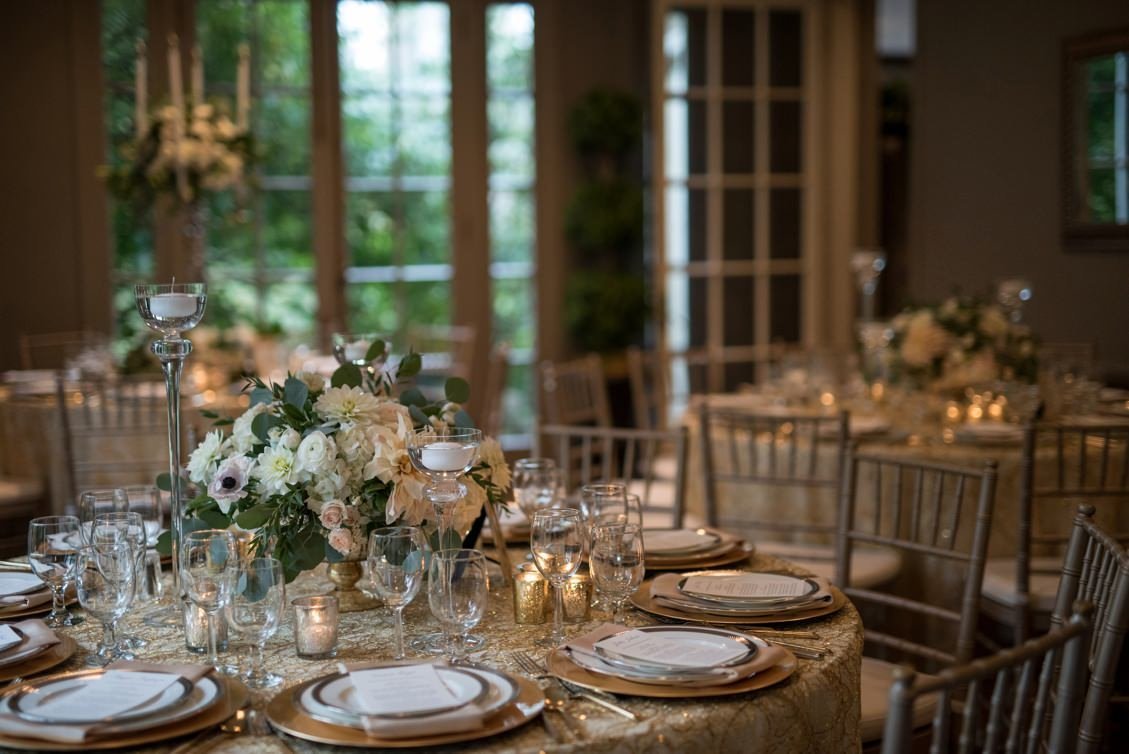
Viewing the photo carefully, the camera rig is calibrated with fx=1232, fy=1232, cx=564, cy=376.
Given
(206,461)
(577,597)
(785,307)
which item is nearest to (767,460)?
(577,597)

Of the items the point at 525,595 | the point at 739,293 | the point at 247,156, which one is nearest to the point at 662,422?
the point at 739,293

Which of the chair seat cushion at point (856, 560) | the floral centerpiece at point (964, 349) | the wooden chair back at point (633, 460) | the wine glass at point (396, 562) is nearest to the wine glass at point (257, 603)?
the wine glass at point (396, 562)

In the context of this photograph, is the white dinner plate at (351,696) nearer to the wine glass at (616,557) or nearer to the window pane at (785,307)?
the wine glass at (616,557)

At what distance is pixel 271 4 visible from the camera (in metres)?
6.10

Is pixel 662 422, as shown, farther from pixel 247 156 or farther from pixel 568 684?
pixel 568 684

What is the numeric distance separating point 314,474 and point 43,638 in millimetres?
435

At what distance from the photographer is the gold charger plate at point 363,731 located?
4.59 ft

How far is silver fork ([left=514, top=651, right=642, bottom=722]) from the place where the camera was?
4.99 ft

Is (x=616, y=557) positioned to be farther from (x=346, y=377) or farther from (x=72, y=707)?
(x=72, y=707)

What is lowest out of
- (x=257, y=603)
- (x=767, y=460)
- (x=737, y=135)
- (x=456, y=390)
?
(x=767, y=460)

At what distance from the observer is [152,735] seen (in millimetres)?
1420

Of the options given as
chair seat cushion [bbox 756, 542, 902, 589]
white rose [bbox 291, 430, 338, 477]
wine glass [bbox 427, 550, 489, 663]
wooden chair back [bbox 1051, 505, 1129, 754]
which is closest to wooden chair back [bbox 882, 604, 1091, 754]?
wooden chair back [bbox 1051, 505, 1129, 754]

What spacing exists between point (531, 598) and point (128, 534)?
1.96ft

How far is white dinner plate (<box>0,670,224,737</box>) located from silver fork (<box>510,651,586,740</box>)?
15.8 inches
